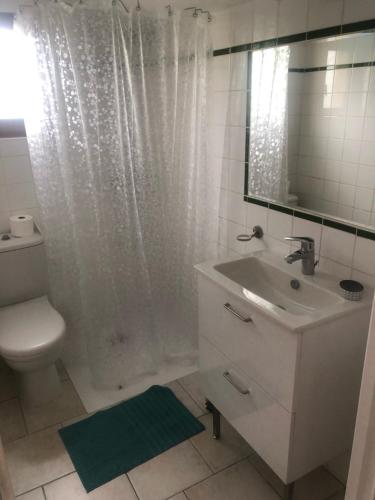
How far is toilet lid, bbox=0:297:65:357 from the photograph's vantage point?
1.89m

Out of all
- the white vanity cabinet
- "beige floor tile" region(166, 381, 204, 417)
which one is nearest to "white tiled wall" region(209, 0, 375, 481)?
the white vanity cabinet

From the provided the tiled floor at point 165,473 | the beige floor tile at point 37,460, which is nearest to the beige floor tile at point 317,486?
the tiled floor at point 165,473

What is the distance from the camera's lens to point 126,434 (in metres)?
1.94

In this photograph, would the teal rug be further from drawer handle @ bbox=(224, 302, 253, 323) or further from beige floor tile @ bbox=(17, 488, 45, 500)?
drawer handle @ bbox=(224, 302, 253, 323)

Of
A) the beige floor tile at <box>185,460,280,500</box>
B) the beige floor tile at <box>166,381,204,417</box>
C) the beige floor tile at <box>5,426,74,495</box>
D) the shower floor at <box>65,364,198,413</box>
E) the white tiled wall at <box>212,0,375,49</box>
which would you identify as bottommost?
the beige floor tile at <box>185,460,280,500</box>

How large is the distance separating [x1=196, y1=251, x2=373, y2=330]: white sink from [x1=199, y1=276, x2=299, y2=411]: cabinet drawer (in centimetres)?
4

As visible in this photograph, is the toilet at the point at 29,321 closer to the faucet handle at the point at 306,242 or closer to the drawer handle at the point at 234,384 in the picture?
the drawer handle at the point at 234,384

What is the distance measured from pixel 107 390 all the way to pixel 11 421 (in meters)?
0.50

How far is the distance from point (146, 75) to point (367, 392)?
1.68 meters

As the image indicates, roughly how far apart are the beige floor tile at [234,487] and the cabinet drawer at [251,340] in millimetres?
557

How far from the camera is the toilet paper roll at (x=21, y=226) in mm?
2154

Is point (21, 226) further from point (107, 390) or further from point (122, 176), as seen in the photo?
point (107, 390)

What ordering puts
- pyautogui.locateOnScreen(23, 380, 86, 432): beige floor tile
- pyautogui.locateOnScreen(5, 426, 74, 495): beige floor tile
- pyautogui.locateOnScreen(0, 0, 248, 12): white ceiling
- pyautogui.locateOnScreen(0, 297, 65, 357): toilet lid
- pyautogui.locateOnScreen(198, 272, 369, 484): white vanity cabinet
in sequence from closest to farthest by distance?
1. pyautogui.locateOnScreen(198, 272, 369, 484): white vanity cabinet
2. pyautogui.locateOnScreen(0, 0, 248, 12): white ceiling
3. pyautogui.locateOnScreen(5, 426, 74, 495): beige floor tile
4. pyautogui.locateOnScreen(0, 297, 65, 357): toilet lid
5. pyautogui.locateOnScreen(23, 380, 86, 432): beige floor tile

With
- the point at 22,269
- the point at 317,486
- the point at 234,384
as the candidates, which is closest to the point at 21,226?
the point at 22,269
